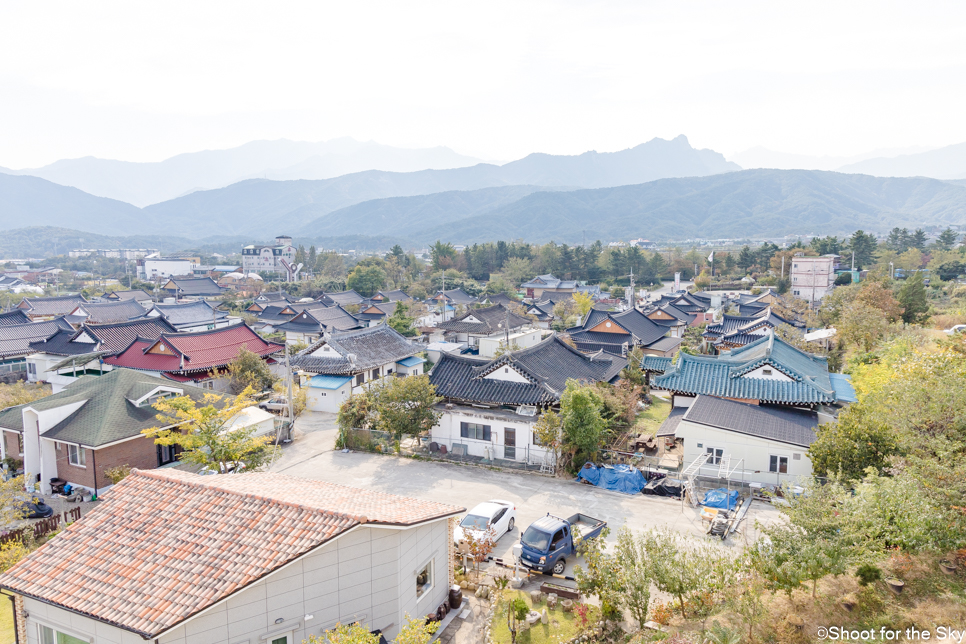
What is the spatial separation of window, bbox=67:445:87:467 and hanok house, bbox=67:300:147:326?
36342mm

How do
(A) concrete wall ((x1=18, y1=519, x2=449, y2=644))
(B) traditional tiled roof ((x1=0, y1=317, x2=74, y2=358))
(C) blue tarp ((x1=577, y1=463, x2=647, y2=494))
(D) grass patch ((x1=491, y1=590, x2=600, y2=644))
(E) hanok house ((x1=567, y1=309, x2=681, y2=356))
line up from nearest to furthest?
1. (A) concrete wall ((x1=18, y1=519, x2=449, y2=644))
2. (D) grass patch ((x1=491, y1=590, x2=600, y2=644))
3. (C) blue tarp ((x1=577, y1=463, x2=647, y2=494))
4. (B) traditional tiled roof ((x1=0, y1=317, x2=74, y2=358))
5. (E) hanok house ((x1=567, y1=309, x2=681, y2=356))

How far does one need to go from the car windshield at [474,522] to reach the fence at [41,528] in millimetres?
10987

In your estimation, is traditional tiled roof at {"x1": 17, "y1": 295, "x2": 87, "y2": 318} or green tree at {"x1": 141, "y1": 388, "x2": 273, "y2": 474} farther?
traditional tiled roof at {"x1": 17, "y1": 295, "x2": 87, "y2": 318}

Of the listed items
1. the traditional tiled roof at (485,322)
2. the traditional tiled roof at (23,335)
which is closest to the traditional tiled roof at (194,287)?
the traditional tiled roof at (23,335)

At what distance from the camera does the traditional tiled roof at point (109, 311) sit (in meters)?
50.5

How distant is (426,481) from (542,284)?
65347 mm

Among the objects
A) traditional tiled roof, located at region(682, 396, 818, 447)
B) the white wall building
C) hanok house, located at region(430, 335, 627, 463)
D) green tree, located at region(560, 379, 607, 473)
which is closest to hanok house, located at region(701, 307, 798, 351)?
traditional tiled roof, located at region(682, 396, 818, 447)

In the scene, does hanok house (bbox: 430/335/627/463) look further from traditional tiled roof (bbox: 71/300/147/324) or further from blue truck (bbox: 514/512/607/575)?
traditional tiled roof (bbox: 71/300/147/324)

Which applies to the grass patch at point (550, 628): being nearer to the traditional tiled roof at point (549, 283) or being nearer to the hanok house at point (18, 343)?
the hanok house at point (18, 343)

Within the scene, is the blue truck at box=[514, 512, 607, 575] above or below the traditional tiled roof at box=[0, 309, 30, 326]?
below

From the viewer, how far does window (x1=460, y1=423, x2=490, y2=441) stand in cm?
2125

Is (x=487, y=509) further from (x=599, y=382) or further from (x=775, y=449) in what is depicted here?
(x=599, y=382)

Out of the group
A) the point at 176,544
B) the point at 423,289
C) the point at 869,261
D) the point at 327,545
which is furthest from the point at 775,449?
the point at 869,261

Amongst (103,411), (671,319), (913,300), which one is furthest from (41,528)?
(913,300)
